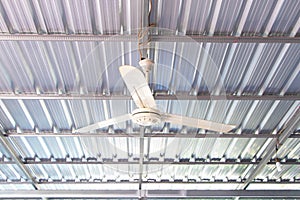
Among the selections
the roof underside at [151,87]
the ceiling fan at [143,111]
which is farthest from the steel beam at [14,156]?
the ceiling fan at [143,111]

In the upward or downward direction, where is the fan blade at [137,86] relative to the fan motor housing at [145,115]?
upward

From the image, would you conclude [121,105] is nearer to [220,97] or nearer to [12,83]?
[220,97]

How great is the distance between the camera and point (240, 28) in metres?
3.62

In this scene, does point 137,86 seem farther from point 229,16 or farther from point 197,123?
point 229,16

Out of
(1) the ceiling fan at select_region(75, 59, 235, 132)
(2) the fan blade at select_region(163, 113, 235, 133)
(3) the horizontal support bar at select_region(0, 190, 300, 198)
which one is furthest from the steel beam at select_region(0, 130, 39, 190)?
(2) the fan blade at select_region(163, 113, 235, 133)

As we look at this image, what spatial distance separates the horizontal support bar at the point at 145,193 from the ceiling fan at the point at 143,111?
4139mm

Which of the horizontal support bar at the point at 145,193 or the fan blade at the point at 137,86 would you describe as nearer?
the fan blade at the point at 137,86

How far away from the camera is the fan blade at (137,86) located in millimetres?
2391

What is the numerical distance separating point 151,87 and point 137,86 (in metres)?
0.11

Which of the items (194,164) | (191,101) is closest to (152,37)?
(191,101)

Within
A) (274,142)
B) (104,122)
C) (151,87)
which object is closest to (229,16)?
(151,87)

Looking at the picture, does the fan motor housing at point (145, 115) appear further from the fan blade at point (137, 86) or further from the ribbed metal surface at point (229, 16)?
the ribbed metal surface at point (229, 16)

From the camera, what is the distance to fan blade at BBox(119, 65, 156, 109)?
7.84ft

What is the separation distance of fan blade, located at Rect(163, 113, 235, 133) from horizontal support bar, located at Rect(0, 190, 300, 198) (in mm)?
4136
